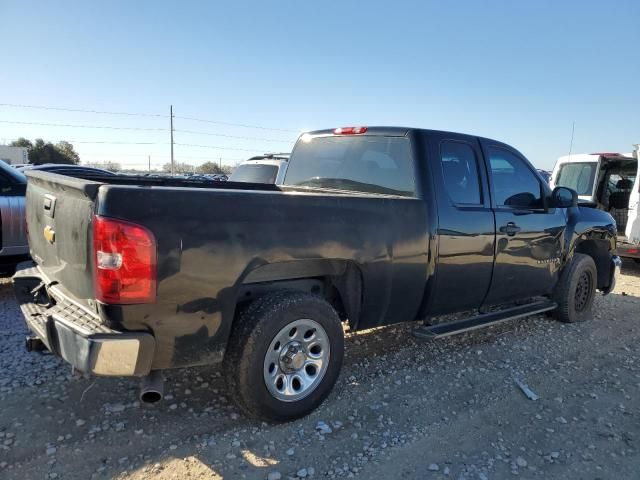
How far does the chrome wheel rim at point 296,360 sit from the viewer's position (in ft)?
10.6

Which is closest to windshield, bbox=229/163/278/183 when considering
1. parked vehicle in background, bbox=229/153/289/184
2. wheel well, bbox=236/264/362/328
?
parked vehicle in background, bbox=229/153/289/184

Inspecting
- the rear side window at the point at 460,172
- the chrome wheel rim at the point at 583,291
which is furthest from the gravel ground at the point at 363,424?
the rear side window at the point at 460,172

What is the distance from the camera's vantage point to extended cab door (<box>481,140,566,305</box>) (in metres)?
4.62

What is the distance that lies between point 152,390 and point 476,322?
9.36 ft

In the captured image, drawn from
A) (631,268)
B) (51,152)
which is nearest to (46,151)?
(51,152)

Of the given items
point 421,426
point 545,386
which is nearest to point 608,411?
point 545,386

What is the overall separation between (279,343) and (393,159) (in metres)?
1.83

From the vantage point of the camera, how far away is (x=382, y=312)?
3.80 m

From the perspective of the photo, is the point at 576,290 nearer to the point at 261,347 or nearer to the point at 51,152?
the point at 261,347

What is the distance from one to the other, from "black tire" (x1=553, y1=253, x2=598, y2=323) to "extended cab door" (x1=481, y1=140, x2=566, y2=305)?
0.38m

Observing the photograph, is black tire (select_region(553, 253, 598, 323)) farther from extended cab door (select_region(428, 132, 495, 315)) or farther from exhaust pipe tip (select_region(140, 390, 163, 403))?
exhaust pipe tip (select_region(140, 390, 163, 403))

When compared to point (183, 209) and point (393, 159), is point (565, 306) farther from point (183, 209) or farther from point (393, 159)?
point (183, 209)

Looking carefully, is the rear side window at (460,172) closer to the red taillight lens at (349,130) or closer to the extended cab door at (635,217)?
the red taillight lens at (349,130)

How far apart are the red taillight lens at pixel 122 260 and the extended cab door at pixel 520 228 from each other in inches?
122
